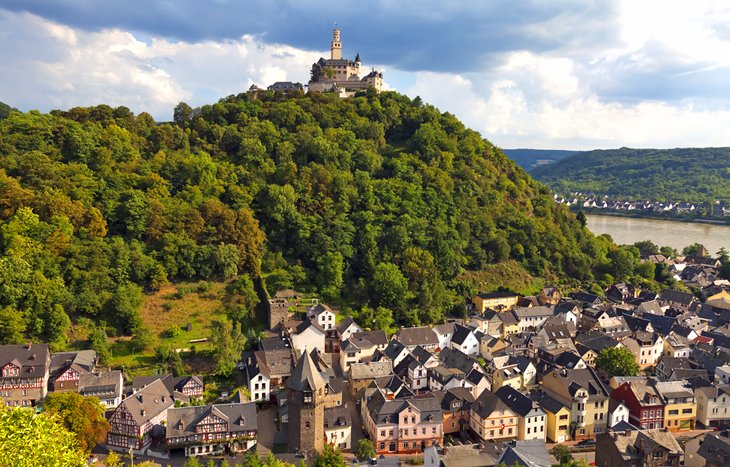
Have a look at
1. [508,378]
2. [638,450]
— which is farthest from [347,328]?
[638,450]

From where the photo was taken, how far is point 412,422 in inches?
1108

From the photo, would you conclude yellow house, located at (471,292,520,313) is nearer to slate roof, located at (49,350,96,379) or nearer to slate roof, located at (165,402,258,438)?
slate roof, located at (165,402,258,438)

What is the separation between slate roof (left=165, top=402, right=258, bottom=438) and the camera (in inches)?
1042

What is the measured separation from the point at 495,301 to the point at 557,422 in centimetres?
2087

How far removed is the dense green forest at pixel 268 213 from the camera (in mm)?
39781

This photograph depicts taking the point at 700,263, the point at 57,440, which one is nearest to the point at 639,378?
the point at 57,440

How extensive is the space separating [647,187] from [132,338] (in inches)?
6231

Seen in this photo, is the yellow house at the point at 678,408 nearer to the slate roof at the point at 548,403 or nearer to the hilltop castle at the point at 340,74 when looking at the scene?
the slate roof at the point at 548,403

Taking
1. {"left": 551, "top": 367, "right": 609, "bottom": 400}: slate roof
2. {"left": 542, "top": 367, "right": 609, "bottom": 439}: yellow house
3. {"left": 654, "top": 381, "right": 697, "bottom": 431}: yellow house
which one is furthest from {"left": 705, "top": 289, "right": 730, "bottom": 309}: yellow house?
{"left": 542, "top": 367, "right": 609, "bottom": 439}: yellow house

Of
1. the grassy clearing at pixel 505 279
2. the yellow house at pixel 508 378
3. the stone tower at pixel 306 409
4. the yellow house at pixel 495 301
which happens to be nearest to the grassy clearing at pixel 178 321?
the stone tower at pixel 306 409

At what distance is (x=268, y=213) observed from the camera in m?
52.2

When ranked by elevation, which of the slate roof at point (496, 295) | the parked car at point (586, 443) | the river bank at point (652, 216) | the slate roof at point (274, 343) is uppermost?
the river bank at point (652, 216)

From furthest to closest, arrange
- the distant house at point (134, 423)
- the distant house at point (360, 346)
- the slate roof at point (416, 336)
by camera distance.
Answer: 1. the slate roof at point (416, 336)
2. the distant house at point (360, 346)
3. the distant house at point (134, 423)

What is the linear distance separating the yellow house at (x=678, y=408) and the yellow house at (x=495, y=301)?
1911cm
